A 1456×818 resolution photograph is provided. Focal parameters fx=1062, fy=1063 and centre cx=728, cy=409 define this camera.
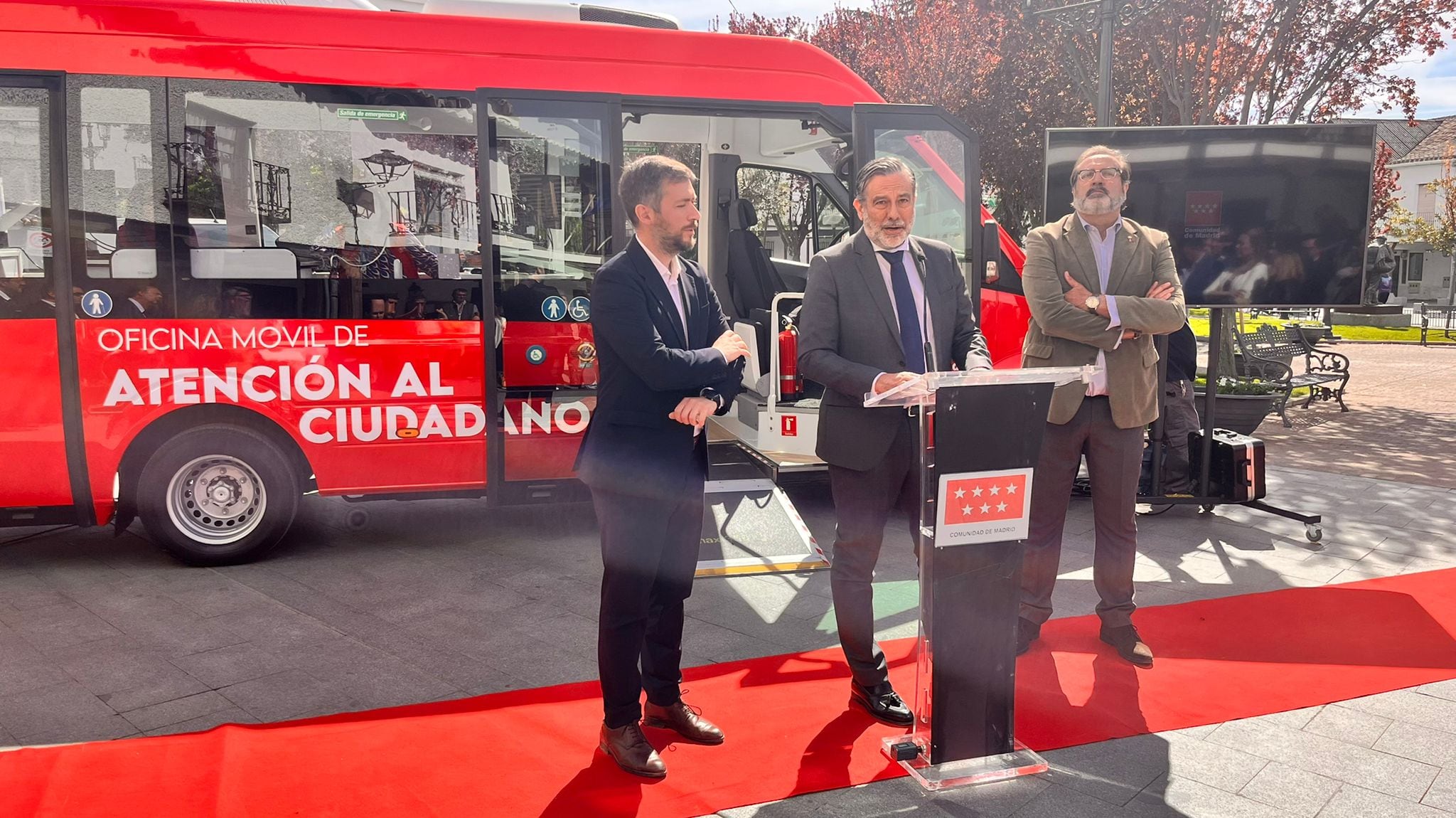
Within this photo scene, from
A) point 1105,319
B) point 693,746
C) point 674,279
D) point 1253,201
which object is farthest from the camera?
point 1253,201

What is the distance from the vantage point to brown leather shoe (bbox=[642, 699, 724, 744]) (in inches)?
142

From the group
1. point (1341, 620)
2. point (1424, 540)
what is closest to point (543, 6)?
point (1341, 620)

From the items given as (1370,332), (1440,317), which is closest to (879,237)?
(1370,332)

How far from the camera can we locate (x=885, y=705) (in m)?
3.76

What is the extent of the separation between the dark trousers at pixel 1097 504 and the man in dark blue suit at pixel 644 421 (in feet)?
5.45

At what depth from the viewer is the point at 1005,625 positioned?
337 cm

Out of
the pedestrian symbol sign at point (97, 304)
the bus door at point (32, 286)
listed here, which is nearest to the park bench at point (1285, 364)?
the pedestrian symbol sign at point (97, 304)

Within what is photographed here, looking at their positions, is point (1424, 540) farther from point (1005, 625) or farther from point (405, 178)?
point (405, 178)

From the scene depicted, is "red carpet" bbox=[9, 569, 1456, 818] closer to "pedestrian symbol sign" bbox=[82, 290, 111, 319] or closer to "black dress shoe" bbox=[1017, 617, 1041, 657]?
"black dress shoe" bbox=[1017, 617, 1041, 657]

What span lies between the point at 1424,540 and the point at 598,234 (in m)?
5.25

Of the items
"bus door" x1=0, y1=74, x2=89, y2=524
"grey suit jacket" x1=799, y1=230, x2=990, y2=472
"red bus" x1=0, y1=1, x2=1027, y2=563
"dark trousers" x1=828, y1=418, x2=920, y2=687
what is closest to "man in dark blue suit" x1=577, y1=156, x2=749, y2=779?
"grey suit jacket" x1=799, y1=230, x2=990, y2=472

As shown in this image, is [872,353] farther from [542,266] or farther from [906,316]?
[542,266]

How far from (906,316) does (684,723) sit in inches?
62.8

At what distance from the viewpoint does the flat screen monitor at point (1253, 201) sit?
6590 millimetres
